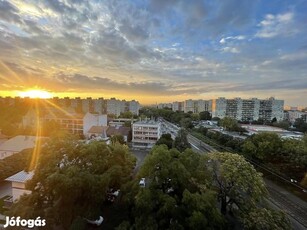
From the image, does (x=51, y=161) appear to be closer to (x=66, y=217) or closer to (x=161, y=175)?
(x=66, y=217)

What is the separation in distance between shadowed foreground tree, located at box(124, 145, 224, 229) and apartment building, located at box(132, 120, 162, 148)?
71.2 feet

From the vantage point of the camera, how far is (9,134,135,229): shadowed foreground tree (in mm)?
7379

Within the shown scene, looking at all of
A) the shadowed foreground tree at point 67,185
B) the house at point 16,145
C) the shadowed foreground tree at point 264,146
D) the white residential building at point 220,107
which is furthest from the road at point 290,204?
the white residential building at point 220,107

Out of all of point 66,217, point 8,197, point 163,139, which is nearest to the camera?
point 66,217

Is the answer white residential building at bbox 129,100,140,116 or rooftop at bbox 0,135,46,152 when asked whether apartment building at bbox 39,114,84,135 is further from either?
white residential building at bbox 129,100,140,116

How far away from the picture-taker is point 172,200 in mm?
7348

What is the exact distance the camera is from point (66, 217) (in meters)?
7.70

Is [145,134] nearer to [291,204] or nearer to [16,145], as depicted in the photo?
[16,145]

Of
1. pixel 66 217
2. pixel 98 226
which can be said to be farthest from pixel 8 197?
pixel 66 217

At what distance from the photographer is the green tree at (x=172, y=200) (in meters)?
6.99

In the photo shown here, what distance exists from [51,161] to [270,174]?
18661 mm

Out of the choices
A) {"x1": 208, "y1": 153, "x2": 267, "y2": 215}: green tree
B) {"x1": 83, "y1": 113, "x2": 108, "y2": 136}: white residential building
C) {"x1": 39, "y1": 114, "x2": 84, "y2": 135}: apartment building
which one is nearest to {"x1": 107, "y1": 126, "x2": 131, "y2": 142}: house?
{"x1": 83, "y1": 113, "x2": 108, "y2": 136}: white residential building

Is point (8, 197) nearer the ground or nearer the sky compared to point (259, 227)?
nearer the ground

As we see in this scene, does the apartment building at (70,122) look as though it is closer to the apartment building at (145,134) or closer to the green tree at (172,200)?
the apartment building at (145,134)
